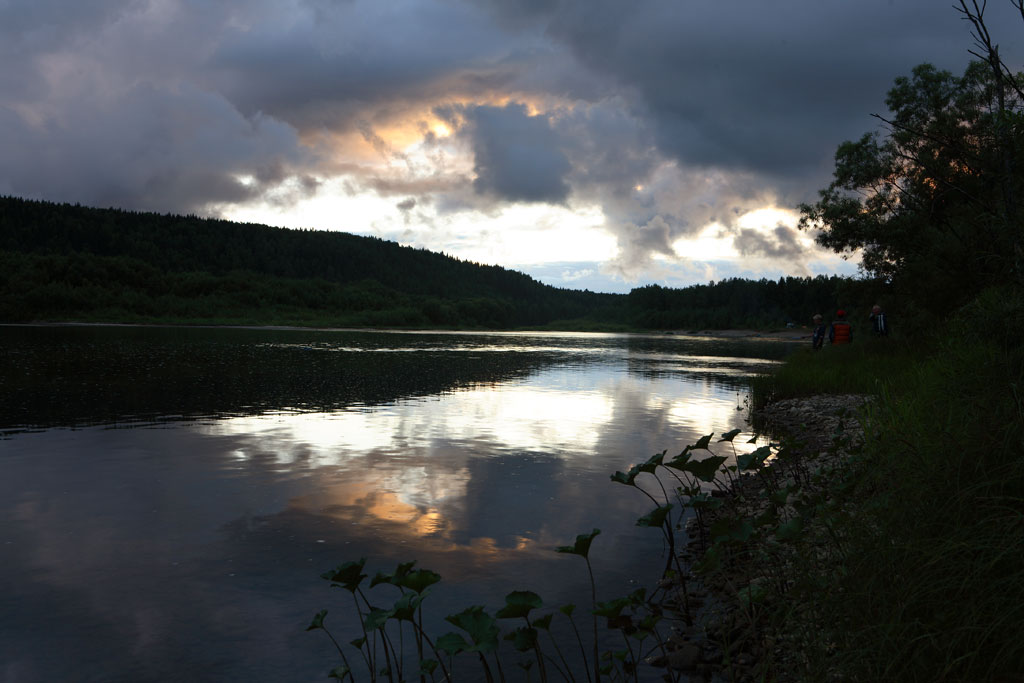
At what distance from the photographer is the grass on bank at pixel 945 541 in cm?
376

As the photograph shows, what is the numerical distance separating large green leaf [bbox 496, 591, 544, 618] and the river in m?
1.84

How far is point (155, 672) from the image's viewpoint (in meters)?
5.35

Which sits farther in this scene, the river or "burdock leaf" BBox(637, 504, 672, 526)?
the river

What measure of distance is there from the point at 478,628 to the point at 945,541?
3219 millimetres

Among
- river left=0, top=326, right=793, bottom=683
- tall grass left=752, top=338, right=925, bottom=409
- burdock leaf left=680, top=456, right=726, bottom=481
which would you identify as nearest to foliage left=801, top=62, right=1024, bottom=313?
tall grass left=752, top=338, right=925, bottom=409

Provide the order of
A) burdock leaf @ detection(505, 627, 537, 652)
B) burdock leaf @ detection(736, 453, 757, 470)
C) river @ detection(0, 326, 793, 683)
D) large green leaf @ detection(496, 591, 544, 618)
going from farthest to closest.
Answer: burdock leaf @ detection(736, 453, 757, 470)
river @ detection(0, 326, 793, 683)
burdock leaf @ detection(505, 627, 537, 652)
large green leaf @ detection(496, 591, 544, 618)

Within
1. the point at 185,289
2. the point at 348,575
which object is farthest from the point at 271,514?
the point at 185,289

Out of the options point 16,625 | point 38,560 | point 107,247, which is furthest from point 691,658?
point 107,247

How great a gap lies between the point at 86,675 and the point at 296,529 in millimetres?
3531

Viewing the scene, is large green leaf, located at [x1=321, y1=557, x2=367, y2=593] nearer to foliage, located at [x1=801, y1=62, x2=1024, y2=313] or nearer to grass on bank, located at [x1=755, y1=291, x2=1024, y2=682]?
grass on bank, located at [x1=755, y1=291, x2=1024, y2=682]

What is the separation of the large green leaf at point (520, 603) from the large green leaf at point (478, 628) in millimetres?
110

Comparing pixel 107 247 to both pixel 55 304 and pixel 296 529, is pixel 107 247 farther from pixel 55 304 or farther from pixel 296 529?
pixel 296 529

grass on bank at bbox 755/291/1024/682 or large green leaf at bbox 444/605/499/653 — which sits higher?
A: grass on bank at bbox 755/291/1024/682

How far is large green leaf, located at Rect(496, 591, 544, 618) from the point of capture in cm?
421
